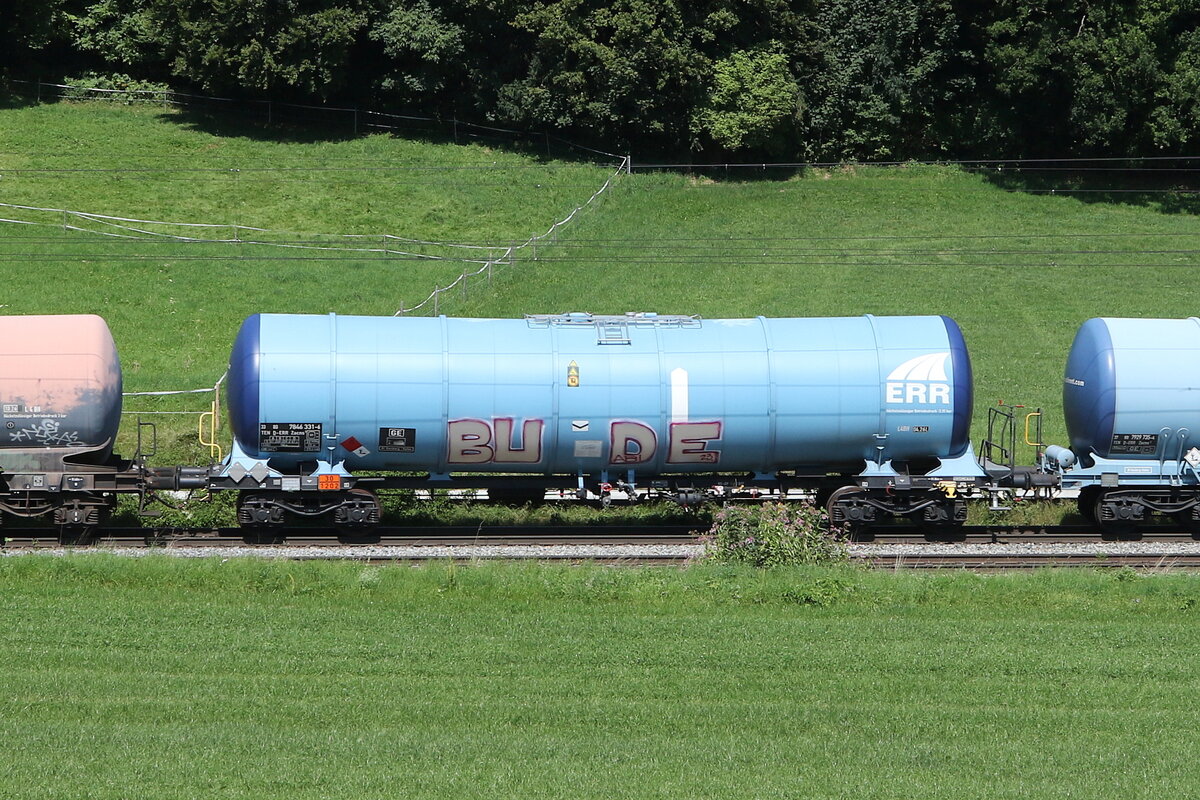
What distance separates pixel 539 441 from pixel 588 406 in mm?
1058

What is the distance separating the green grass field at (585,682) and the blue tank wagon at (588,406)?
11.5 ft

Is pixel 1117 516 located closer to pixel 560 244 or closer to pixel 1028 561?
pixel 1028 561

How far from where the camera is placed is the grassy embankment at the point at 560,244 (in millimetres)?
35594

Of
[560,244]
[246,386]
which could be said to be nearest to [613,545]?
[246,386]

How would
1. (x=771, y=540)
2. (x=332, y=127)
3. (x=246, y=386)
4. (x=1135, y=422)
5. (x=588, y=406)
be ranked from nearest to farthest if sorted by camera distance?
(x=771, y=540)
(x=246, y=386)
(x=588, y=406)
(x=1135, y=422)
(x=332, y=127)

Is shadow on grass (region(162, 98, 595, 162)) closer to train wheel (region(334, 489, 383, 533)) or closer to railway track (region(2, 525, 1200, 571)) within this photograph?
railway track (region(2, 525, 1200, 571))

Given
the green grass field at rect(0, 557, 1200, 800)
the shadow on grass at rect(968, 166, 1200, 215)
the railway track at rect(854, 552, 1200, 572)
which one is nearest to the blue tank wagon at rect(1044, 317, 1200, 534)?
the railway track at rect(854, 552, 1200, 572)

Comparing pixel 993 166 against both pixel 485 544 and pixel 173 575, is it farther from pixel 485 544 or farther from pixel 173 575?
pixel 173 575

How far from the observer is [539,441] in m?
22.3

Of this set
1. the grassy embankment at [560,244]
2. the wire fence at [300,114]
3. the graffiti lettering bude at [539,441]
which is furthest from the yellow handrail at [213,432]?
the wire fence at [300,114]

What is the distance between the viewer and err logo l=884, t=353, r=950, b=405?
22.5 meters

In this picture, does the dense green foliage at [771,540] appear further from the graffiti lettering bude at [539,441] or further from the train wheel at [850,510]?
the train wheel at [850,510]

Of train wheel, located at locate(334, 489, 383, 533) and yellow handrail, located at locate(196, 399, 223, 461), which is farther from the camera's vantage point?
yellow handrail, located at locate(196, 399, 223, 461)

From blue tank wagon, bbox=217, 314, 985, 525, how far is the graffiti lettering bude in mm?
29
